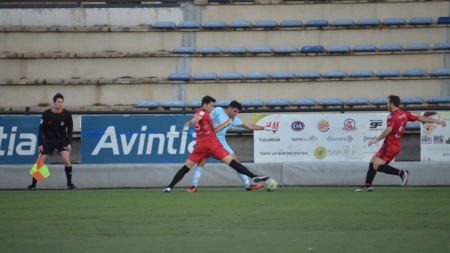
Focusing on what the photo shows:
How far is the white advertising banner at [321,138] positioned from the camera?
13484mm

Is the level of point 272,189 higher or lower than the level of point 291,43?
lower

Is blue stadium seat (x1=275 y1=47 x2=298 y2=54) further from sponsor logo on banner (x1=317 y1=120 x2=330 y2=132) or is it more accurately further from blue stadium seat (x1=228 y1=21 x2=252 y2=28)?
sponsor logo on banner (x1=317 y1=120 x2=330 y2=132)

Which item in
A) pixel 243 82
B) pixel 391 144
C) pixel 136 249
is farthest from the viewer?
pixel 243 82

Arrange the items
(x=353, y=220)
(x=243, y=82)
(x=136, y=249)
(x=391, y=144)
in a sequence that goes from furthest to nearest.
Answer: (x=243, y=82), (x=391, y=144), (x=353, y=220), (x=136, y=249)

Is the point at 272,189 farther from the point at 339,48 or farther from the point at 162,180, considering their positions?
the point at 339,48

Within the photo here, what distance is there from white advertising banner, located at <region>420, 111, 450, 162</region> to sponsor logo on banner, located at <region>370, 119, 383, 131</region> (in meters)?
0.98

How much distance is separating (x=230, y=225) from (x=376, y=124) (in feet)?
26.8

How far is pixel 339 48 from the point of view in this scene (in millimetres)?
20297

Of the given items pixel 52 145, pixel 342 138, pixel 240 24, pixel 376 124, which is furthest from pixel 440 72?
pixel 52 145

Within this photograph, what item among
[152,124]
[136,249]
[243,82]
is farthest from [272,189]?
[243,82]

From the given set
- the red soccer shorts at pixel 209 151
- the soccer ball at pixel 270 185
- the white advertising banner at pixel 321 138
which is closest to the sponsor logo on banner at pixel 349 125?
the white advertising banner at pixel 321 138

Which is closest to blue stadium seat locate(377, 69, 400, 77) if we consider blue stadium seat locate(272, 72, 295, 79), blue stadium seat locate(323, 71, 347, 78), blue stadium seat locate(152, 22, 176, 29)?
blue stadium seat locate(323, 71, 347, 78)

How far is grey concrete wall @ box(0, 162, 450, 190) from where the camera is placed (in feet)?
44.2

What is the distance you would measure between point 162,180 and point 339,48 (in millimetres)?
9654
